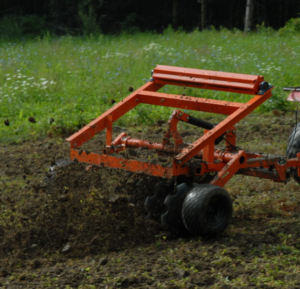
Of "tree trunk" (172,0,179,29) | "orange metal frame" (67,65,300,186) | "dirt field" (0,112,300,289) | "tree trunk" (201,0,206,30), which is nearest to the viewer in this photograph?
"dirt field" (0,112,300,289)

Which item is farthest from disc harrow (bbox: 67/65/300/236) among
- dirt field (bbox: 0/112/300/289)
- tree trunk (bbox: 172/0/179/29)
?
tree trunk (bbox: 172/0/179/29)

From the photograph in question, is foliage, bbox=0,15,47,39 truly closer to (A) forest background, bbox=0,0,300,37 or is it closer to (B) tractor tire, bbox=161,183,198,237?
(A) forest background, bbox=0,0,300,37

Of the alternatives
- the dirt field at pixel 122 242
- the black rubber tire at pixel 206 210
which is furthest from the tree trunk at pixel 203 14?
the black rubber tire at pixel 206 210

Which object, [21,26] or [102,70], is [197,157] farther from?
[21,26]

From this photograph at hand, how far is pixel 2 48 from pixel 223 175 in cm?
1323

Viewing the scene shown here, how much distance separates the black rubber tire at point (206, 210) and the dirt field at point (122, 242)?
114mm

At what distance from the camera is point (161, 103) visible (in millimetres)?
5602

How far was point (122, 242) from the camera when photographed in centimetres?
484

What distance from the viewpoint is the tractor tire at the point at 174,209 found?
480cm

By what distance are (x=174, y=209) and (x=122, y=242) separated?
0.48 metres

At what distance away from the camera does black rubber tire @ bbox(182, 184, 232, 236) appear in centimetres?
466

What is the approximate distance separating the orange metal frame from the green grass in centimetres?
308

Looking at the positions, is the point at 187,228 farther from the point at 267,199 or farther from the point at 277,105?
the point at 277,105

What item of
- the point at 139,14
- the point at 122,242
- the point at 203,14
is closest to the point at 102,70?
the point at 122,242
